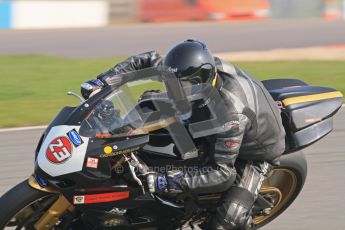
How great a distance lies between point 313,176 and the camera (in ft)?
23.9

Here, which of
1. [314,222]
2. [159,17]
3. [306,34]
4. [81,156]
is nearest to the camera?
[81,156]

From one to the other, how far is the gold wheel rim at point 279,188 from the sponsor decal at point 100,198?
130 centimetres

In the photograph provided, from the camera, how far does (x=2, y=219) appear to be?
473 centimetres

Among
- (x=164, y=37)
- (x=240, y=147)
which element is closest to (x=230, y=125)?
(x=240, y=147)

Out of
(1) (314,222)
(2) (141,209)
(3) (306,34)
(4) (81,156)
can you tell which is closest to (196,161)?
(2) (141,209)

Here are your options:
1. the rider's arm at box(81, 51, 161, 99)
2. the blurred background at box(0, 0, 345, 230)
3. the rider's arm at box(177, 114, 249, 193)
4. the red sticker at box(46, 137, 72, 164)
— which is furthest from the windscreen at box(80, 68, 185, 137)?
the blurred background at box(0, 0, 345, 230)

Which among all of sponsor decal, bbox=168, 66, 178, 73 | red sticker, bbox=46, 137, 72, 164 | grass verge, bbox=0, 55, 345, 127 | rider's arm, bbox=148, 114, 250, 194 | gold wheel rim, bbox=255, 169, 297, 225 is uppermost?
sponsor decal, bbox=168, 66, 178, 73

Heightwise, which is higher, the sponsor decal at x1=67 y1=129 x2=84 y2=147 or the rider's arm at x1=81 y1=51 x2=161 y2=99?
the rider's arm at x1=81 y1=51 x2=161 y2=99

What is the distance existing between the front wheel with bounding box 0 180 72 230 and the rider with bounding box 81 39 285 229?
68 centimetres

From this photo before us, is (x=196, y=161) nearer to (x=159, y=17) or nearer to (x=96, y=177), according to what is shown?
(x=96, y=177)

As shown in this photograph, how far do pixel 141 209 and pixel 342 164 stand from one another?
10.9 ft

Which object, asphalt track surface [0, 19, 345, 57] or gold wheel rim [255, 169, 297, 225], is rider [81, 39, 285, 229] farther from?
asphalt track surface [0, 19, 345, 57]

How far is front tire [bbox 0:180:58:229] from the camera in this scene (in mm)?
4707

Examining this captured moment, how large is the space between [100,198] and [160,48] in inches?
519
